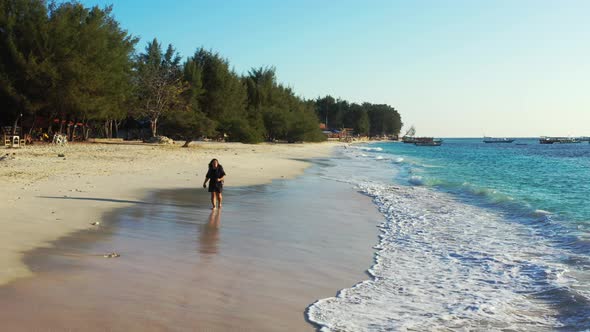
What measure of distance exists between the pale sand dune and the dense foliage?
41.5 ft

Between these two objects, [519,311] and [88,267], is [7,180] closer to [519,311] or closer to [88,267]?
[88,267]

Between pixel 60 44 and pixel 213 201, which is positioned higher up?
pixel 60 44

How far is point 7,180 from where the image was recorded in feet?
50.6

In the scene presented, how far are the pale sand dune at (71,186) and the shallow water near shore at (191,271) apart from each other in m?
0.51

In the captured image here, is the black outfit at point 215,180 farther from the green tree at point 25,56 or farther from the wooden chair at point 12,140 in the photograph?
the green tree at point 25,56

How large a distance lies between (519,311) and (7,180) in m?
14.7

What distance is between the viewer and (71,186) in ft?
50.9

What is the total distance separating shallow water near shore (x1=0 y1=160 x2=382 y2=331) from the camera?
532 centimetres

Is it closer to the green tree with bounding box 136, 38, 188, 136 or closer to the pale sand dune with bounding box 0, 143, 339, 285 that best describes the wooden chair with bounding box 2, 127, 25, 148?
the pale sand dune with bounding box 0, 143, 339, 285

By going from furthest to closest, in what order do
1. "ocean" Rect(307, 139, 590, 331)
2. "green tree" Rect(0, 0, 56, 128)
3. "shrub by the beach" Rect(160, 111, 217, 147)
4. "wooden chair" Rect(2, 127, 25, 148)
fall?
"shrub by the beach" Rect(160, 111, 217, 147) → "green tree" Rect(0, 0, 56, 128) → "wooden chair" Rect(2, 127, 25, 148) → "ocean" Rect(307, 139, 590, 331)

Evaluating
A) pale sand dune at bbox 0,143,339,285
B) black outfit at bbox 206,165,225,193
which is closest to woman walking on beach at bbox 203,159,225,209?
black outfit at bbox 206,165,225,193

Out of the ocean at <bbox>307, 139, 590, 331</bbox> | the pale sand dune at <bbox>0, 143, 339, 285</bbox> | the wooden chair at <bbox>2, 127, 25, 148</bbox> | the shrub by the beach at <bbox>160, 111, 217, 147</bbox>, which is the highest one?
the shrub by the beach at <bbox>160, 111, 217, 147</bbox>

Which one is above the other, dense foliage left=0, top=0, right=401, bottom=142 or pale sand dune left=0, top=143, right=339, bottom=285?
dense foliage left=0, top=0, right=401, bottom=142

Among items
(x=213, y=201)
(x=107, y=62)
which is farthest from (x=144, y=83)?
(x=213, y=201)
